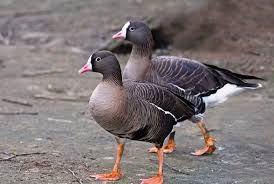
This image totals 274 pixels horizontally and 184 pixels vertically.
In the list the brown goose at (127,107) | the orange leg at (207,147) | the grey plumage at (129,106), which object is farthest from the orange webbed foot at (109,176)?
the orange leg at (207,147)

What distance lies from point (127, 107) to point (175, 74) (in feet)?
4.84

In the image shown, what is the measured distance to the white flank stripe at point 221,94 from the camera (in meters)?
7.40

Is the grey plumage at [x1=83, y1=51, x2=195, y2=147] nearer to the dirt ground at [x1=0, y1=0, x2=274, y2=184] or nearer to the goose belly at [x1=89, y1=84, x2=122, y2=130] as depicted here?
the goose belly at [x1=89, y1=84, x2=122, y2=130]

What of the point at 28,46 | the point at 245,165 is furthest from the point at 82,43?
the point at 245,165

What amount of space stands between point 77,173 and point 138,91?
37.9 inches

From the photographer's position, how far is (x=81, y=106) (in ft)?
30.0

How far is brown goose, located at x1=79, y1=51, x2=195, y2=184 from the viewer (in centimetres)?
563

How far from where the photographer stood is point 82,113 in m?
8.73

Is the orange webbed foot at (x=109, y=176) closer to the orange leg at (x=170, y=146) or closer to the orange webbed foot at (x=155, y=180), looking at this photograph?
the orange webbed foot at (x=155, y=180)

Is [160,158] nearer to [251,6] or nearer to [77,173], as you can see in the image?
[77,173]

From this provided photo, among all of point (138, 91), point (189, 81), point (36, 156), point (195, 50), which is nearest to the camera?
point (138, 91)

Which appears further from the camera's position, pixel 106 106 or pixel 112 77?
pixel 112 77

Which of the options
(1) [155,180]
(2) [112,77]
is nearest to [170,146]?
(1) [155,180]

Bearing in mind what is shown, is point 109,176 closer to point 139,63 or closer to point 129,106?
point 129,106
